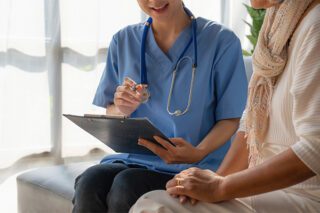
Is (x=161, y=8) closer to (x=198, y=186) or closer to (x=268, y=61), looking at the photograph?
(x=268, y=61)

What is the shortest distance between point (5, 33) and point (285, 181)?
1.85 m

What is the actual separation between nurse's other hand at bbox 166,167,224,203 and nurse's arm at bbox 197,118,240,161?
0.38 metres

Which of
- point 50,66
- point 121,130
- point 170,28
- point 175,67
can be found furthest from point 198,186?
point 50,66

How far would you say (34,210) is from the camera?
1.67m

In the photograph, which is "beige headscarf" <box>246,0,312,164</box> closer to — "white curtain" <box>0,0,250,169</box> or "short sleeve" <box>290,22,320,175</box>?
"short sleeve" <box>290,22,320,175</box>

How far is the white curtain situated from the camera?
241 cm

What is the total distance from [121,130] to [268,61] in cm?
42

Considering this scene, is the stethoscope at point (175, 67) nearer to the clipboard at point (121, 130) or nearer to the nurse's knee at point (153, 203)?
the clipboard at point (121, 130)

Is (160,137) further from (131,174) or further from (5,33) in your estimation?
(5,33)

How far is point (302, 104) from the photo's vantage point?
83 cm

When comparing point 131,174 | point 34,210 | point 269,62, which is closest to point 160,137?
point 131,174

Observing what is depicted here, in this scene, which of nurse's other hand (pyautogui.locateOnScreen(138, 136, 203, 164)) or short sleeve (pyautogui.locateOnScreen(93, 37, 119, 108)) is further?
short sleeve (pyautogui.locateOnScreen(93, 37, 119, 108))

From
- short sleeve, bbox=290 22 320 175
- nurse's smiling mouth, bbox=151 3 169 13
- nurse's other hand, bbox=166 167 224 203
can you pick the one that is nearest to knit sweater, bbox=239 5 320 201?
short sleeve, bbox=290 22 320 175

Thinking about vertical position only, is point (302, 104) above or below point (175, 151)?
above
